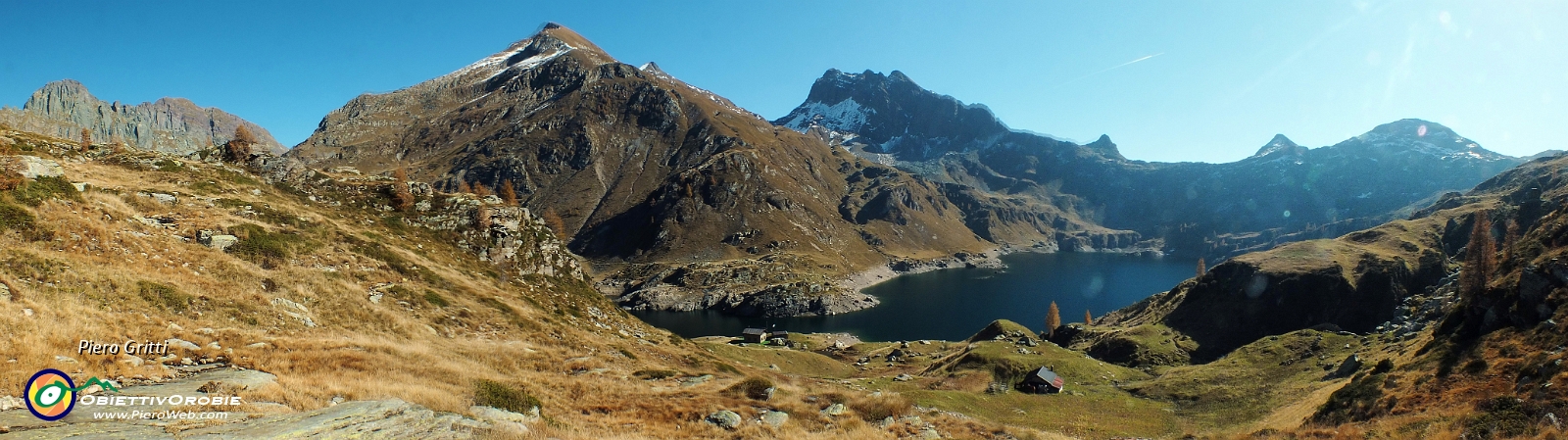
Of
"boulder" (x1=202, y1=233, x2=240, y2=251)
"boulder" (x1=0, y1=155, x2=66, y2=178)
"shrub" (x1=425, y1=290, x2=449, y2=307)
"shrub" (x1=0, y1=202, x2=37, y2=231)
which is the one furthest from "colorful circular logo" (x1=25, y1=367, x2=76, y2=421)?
"boulder" (x1=0, y1=155, x2=66, y2=178)

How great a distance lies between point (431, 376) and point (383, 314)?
1352 centimetres

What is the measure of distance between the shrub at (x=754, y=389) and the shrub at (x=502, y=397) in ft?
33.0

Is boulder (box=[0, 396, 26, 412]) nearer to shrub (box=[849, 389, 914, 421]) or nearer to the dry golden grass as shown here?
the dry golden grass

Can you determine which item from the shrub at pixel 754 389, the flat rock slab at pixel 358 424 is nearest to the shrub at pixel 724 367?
the shrub at pixel 754 389

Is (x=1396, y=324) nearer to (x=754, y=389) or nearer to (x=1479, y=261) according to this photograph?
(x=1479, y=261)

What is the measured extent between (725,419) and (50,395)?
60.7 feet

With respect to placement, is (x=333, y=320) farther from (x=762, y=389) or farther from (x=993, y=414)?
(x=993, y=414)

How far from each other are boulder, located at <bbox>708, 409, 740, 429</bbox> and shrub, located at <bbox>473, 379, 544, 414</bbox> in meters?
6.73

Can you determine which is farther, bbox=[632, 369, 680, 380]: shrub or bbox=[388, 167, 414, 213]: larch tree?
bbox=[388, 167, 414, 213]: larch tree

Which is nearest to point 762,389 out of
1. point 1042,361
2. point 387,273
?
point 387,273

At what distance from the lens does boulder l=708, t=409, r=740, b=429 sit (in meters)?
23.2

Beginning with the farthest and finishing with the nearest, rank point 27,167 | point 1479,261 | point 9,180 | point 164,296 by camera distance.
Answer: point 1479,261 < point 27,167 < point 9,180 < point 164,296

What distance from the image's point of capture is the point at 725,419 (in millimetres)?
23531

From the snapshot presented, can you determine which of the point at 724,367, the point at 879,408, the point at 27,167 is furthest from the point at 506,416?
the point at 27,167
